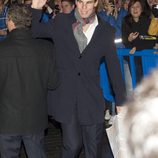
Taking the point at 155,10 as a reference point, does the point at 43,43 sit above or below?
above

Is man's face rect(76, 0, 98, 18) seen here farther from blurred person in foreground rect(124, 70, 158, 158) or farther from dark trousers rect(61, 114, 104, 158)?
blurred person in foreground rect(124, 70, 158, 158)

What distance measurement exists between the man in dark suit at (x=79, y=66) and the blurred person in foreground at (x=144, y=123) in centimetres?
296

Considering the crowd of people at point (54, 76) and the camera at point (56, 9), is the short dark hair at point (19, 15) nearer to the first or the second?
the crowd of people at point (54, 76)

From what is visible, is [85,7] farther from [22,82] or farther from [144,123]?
[144,123]

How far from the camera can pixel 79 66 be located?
4.07 meters

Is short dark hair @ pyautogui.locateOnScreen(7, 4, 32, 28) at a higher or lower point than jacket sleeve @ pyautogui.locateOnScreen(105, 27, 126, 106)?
higher

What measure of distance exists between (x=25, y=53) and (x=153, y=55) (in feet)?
8.34

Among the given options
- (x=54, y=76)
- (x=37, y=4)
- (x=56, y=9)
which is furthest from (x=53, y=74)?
(x=56, y=9)

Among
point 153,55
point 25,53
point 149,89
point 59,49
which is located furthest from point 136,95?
point 153,55

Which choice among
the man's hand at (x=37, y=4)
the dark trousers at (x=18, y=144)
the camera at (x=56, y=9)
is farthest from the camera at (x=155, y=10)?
the dark trousers at (x=18, y=144)

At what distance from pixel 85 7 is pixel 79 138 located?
1229 mm

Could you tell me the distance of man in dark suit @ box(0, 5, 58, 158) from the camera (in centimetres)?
377

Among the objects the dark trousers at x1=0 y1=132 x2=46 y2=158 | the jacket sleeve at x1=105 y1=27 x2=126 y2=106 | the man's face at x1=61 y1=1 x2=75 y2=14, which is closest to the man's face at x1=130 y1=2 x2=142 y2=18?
the man's face at x1=61 y1=1 x2=75 y2=14

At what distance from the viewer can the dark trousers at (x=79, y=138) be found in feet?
13.8
